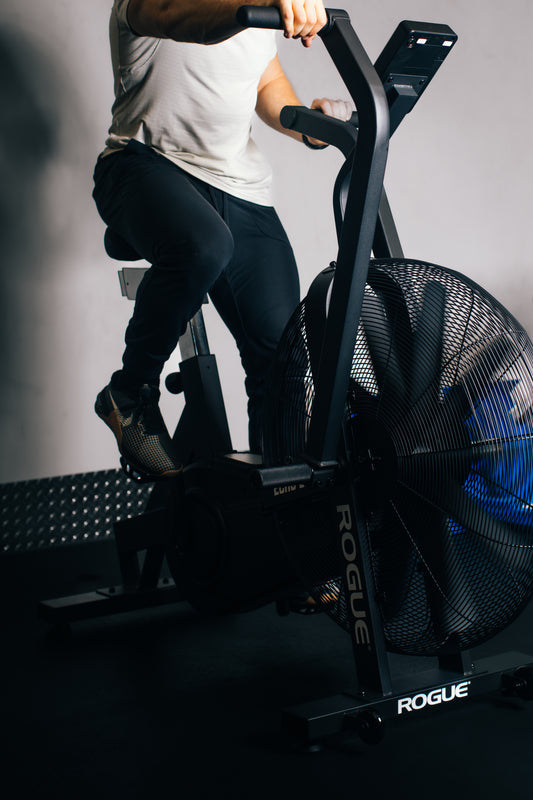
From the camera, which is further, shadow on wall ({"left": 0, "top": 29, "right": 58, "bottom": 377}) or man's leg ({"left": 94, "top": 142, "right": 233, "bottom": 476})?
shadow on wall ({"left": 0, "top": 29, "right": 58, "bottom": 377})

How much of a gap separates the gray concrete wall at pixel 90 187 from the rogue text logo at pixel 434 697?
1.84 metres

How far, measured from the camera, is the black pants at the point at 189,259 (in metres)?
1.68

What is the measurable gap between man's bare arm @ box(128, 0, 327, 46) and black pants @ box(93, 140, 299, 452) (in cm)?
32

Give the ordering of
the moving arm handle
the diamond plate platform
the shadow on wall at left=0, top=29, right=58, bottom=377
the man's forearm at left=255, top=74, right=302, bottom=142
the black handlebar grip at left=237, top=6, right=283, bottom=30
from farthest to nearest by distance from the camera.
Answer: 1. the diamond plate platform
2. the shadow on wall at left=0, top=29, right=58, bottom=377
3. the man's forearm at left=255, top=74, right=302, bottom=142
4. the moving arm handle
5. the black handlebar grip at left=237, top=6, right=283, bottom=30

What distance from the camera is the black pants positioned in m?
1.68

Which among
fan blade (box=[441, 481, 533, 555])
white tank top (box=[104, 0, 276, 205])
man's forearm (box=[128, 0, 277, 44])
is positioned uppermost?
man's forearm (box=[128, 0, 277, 44])

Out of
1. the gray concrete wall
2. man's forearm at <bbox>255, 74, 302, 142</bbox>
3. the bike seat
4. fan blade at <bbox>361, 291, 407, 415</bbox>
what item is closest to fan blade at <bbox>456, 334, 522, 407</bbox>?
fan blade at <bbox>361, 291, 407, 415</bbox>

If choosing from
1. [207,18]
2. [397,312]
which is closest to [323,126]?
[207,18]

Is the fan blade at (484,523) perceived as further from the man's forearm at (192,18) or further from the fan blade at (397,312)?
the man's forearm at (192,18)

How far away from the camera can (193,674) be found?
1.77 metres

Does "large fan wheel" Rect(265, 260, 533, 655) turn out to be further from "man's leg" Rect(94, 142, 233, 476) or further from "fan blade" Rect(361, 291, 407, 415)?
"man's leg" Rect(94, 142, 233, 476)

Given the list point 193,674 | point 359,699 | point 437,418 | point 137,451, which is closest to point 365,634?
point 359,699

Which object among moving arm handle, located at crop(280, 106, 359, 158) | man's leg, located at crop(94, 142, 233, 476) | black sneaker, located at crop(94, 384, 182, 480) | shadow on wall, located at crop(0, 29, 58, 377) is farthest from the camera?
shadow on wall, located at crop(0, 29, 58, 377)

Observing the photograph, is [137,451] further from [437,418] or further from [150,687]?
[437,418]
